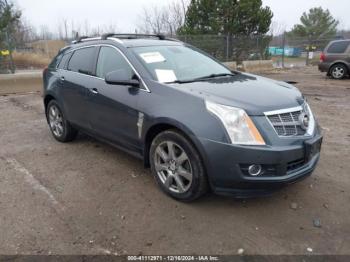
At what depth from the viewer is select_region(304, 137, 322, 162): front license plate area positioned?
3254 mm

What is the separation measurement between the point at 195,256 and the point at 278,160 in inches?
43.2

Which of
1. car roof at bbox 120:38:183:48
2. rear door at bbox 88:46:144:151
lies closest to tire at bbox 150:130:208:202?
rear door at bbox 88:46:144:151

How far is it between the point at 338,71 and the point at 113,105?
12729 millimetres

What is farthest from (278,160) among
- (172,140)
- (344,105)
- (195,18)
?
(195,18)

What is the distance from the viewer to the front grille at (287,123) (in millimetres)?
3180

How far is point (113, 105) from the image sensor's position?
4.13 metres

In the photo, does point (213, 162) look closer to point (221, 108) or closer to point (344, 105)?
point (221, 108)

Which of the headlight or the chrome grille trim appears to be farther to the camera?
the chrome grille trim

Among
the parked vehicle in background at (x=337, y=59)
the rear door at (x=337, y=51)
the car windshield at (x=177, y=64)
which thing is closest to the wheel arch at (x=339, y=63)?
the parked vehicle in background at (x=337, y=59)

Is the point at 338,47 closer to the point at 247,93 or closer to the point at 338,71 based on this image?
the point at 338,71

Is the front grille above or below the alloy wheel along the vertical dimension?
above

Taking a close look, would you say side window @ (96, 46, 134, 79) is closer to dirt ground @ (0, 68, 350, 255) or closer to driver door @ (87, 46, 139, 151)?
driver door @ (87, 46, 139, 151)

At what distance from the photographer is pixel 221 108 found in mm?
3180

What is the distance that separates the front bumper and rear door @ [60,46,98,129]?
2.28 metres
